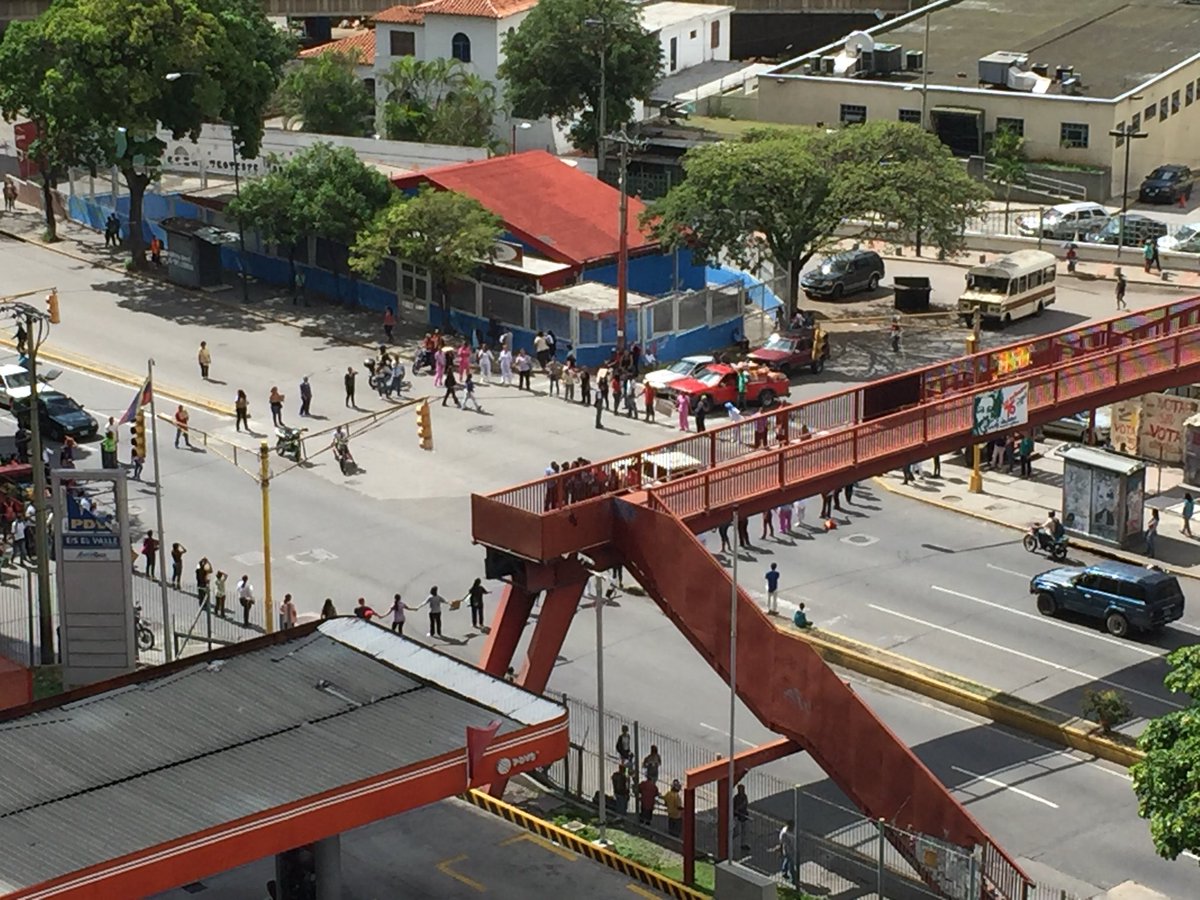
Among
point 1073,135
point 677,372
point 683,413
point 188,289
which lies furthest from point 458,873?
point 1073,135

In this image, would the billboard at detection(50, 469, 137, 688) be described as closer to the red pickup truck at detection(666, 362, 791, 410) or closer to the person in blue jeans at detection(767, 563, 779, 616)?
the person in blue jeans at detection(767, 563, 779, 616)

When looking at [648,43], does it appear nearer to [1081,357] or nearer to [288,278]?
[288,278]

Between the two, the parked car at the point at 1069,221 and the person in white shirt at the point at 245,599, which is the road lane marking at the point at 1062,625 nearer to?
the person in white shirt at the point at 245,599

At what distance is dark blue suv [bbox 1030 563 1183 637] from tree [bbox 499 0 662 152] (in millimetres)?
47256

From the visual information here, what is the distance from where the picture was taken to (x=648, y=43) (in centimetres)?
10169

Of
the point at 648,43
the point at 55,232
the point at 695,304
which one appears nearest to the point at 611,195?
the point at 695,304

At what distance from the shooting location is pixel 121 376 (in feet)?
252

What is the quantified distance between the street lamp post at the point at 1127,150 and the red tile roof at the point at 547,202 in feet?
64.9

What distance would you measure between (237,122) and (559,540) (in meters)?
46.2

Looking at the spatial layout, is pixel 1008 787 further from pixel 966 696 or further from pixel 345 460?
pixel 345 460

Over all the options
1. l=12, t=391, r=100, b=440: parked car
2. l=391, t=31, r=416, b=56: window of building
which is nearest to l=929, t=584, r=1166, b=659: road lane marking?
l=12, t=391, r=100, b=440: parked car

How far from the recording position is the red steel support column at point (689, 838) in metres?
43.8


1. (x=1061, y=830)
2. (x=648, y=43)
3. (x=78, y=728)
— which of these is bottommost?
(x=1061, y=830)

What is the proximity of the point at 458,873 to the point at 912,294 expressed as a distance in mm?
46482
